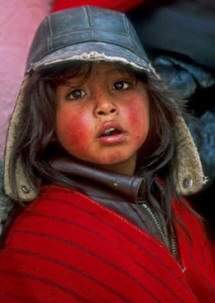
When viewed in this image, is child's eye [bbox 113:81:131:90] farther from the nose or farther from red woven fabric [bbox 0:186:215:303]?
red woven fabric [bbox 0:186:215:303]

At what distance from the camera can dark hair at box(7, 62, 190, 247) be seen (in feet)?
3.99

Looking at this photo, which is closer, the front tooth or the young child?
the young child

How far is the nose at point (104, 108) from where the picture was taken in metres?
1.18

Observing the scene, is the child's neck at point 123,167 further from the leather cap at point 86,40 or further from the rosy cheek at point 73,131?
the leather cap at point 86,40

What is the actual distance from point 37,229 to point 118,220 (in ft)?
0.61

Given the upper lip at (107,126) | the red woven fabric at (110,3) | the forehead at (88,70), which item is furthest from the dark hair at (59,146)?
the red woven fabric at (110,3)

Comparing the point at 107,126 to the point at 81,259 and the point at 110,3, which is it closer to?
the point at 81,259

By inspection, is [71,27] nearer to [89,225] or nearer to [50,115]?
[50,115]

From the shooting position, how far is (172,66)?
58.9 inches

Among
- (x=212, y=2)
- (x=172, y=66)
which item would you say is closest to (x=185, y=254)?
(x=172, y=66)

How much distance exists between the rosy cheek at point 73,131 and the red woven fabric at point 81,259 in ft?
0.35

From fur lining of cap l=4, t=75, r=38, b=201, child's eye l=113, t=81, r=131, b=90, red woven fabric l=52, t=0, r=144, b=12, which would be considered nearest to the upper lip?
child's eye l=113, t=81, r=131, b=90

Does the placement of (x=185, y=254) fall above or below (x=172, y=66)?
below

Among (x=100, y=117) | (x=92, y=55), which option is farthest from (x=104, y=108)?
(x=92, y=55)
